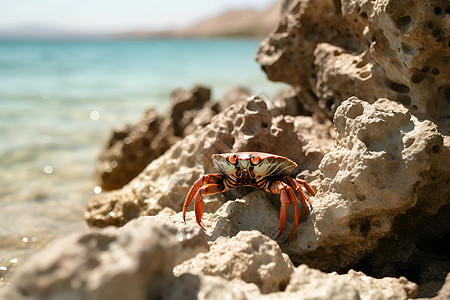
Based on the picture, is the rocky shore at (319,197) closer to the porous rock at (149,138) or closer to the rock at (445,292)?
the rock at (445,292)

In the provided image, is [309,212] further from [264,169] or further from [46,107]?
[46,107]

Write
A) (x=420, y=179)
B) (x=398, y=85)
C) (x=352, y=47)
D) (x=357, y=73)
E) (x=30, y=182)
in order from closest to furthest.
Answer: (x=420, y=179) < (x=398, y=85) < (x=357, y=73) < (x=352, y=47) < (x=30, y=182)

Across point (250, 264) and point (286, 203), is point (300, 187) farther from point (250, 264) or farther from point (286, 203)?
point (250, 264)

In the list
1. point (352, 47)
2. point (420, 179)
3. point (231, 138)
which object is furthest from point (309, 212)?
point (352, 47)

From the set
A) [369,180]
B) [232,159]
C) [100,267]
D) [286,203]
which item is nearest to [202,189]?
[232,159]

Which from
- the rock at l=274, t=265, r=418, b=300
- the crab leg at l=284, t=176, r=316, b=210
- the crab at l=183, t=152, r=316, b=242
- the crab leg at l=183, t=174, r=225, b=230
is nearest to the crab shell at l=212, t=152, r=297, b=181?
the crab at l=183, t=152, r=316, b=242

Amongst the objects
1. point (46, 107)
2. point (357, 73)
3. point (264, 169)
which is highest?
point (46, 107)
